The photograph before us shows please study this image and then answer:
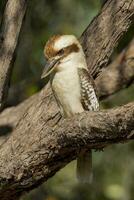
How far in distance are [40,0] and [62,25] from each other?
35.5 inches

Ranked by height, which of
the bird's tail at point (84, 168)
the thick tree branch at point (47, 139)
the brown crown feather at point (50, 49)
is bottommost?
the bird's tail at point (84, 168)

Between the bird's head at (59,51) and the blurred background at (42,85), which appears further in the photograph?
the blurred background at (42,85)

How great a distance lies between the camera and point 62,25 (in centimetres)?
693

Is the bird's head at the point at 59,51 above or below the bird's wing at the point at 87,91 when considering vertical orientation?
above

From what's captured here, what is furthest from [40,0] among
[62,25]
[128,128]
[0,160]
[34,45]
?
[128,128]

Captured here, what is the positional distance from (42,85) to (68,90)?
1.51 meters

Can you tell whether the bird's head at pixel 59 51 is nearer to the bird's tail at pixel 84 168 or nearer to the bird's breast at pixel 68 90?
the bird's breast at pixel 68 90

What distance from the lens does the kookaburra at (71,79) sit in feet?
13.2

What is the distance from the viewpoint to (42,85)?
567 cm

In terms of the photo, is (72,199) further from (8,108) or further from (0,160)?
(0,160)

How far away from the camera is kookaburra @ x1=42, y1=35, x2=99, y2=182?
4.01 m

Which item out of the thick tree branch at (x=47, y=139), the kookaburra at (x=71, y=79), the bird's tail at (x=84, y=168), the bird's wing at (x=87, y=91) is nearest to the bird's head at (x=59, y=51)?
the kookaburra at (x=71, y=79)

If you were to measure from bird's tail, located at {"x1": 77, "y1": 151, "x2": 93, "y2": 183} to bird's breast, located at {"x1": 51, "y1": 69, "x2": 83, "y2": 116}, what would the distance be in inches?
10.0

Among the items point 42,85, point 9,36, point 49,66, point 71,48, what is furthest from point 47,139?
point 42,85
